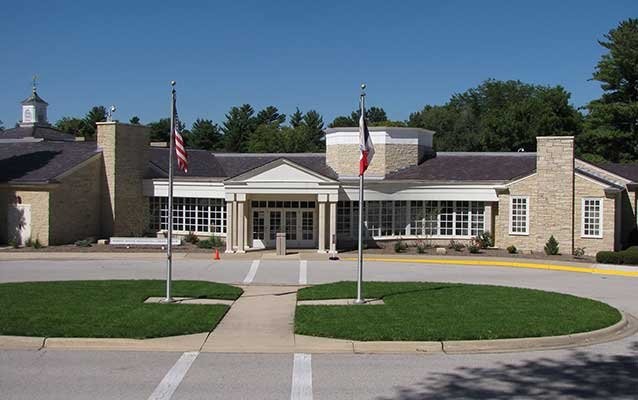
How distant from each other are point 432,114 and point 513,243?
6763 centimetres

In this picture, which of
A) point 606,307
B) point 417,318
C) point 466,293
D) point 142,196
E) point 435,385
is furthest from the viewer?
point 142,196

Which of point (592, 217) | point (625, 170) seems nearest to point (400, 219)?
point (592, 217)

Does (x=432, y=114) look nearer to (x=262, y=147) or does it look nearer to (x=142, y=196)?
(x=262, y=147)

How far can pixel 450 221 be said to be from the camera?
116ft

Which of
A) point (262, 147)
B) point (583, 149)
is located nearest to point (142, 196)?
point (583, 149)

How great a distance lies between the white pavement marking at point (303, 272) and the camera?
890 inches

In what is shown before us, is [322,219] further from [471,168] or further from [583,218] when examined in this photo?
[583,218]

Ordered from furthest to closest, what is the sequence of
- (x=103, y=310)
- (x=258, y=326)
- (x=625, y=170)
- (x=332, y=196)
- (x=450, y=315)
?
(x=625, y=170)
(x=332, y=196)
(x=103, y=310)
(x=450, y=315)
(x=258, y=326)

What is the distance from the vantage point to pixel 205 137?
348 ft

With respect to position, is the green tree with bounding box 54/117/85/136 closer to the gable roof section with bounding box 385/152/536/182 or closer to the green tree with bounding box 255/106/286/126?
the green tree with bounding box 255/106/286/126

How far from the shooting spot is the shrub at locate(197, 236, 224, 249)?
1317 inches

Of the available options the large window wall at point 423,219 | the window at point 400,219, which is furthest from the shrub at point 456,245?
the window at point 400,219

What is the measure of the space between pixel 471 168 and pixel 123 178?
17493 mm

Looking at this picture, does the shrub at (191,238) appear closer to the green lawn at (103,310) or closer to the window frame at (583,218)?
the green lawn at (103,310)
